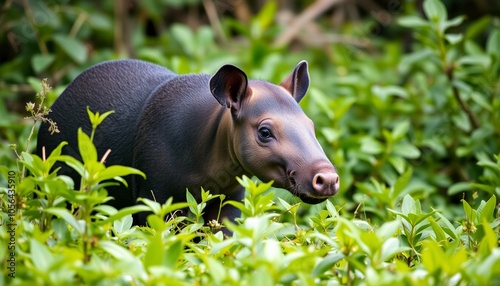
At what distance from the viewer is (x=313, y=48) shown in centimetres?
872

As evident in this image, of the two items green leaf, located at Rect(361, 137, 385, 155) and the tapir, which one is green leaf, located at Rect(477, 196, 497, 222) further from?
green leaf, located at Rect(361, 137, 385, 155)

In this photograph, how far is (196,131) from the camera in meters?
4.00

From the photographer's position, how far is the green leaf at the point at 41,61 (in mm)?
6715

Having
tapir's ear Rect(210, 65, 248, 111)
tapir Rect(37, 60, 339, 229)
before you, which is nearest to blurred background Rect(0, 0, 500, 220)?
tapir Rect(37, 60, 339, 229)

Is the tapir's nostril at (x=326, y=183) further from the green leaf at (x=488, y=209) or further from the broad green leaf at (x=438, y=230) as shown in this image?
the green leaf at (x=488, y=209)

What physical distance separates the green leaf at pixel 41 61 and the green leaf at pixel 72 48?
0.15m

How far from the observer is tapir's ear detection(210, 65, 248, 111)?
12.4 ft

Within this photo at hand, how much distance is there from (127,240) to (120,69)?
57.9 inches

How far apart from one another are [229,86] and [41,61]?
353 cm

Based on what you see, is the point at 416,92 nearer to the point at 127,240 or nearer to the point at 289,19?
the point at 289,19

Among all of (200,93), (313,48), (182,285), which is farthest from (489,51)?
(182,285)

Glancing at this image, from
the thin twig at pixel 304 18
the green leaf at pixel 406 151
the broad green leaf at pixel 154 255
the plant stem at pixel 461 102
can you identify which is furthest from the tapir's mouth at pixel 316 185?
the thin twig at pixel 304 18

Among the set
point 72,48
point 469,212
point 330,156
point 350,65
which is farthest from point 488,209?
point 72,48

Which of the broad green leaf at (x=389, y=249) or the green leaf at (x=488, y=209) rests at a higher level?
the broad green leaf at (x=389, y=249)
